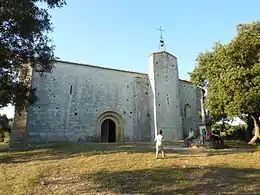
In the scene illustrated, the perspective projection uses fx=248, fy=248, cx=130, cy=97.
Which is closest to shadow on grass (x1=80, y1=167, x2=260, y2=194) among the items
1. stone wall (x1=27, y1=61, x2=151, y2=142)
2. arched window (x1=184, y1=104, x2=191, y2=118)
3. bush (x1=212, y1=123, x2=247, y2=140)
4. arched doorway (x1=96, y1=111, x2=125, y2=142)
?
stone wall (x1=27, y1=61, x2=151, y2=142)

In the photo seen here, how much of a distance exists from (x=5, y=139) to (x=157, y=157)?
29.0m

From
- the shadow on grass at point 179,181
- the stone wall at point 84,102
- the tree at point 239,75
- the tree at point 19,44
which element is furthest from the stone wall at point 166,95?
the shadow on grass at point 179,181

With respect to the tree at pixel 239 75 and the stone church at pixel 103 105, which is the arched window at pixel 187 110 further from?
the tree at pixel 239 75

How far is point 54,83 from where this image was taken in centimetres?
2188

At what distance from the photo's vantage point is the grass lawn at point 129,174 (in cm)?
758

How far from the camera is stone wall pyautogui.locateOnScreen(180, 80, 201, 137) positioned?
28344 millimetres

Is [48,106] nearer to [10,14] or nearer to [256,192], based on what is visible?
[10,14]

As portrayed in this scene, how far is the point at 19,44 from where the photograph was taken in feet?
45.3

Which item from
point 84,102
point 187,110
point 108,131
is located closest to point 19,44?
point 84,102

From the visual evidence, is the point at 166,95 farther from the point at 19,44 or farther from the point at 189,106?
the point at 19,44

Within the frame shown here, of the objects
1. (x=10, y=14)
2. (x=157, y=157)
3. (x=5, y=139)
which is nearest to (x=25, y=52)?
(x=10, y=14)

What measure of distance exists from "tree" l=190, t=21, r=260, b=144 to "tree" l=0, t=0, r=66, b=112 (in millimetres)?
11593

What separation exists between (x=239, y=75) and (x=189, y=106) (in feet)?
45.1

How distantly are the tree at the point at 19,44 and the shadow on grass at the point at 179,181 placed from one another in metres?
7.64
